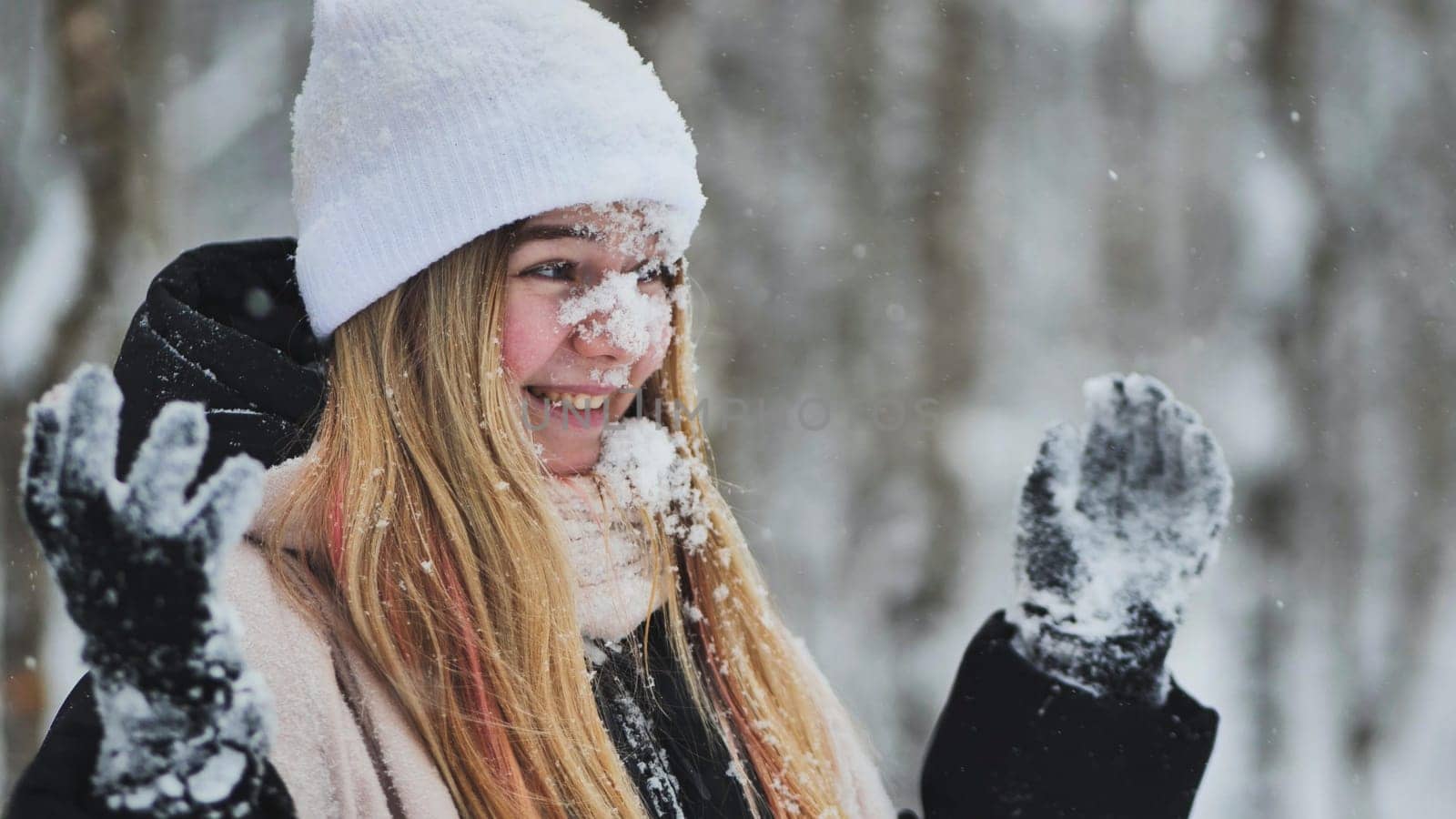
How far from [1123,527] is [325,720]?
3.31 feet

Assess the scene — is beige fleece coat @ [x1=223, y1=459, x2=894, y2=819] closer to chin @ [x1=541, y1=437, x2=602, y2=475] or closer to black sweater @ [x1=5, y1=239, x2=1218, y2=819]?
black sweater @ [x1=5, y1=239, x2=1218, y2=819]

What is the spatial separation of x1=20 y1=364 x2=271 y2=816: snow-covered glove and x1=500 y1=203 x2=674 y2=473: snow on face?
1.54 ft

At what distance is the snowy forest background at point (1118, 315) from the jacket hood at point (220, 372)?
319cm

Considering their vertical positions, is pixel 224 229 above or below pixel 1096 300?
below

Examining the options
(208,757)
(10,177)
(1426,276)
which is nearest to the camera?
(208,757)

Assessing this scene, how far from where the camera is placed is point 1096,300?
5.00 metres

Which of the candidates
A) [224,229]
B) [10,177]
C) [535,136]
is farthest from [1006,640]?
[10,177]

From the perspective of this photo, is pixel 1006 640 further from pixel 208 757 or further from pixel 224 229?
pixel 224 229

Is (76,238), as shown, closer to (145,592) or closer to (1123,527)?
(145,592)

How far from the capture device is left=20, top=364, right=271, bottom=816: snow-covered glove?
103 centimetres

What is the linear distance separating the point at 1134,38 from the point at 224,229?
375cm

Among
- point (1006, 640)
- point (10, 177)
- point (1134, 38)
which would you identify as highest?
point (1134, 38)

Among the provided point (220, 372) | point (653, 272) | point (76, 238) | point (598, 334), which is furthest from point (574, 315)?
point (76, 238)

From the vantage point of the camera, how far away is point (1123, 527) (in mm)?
1517
